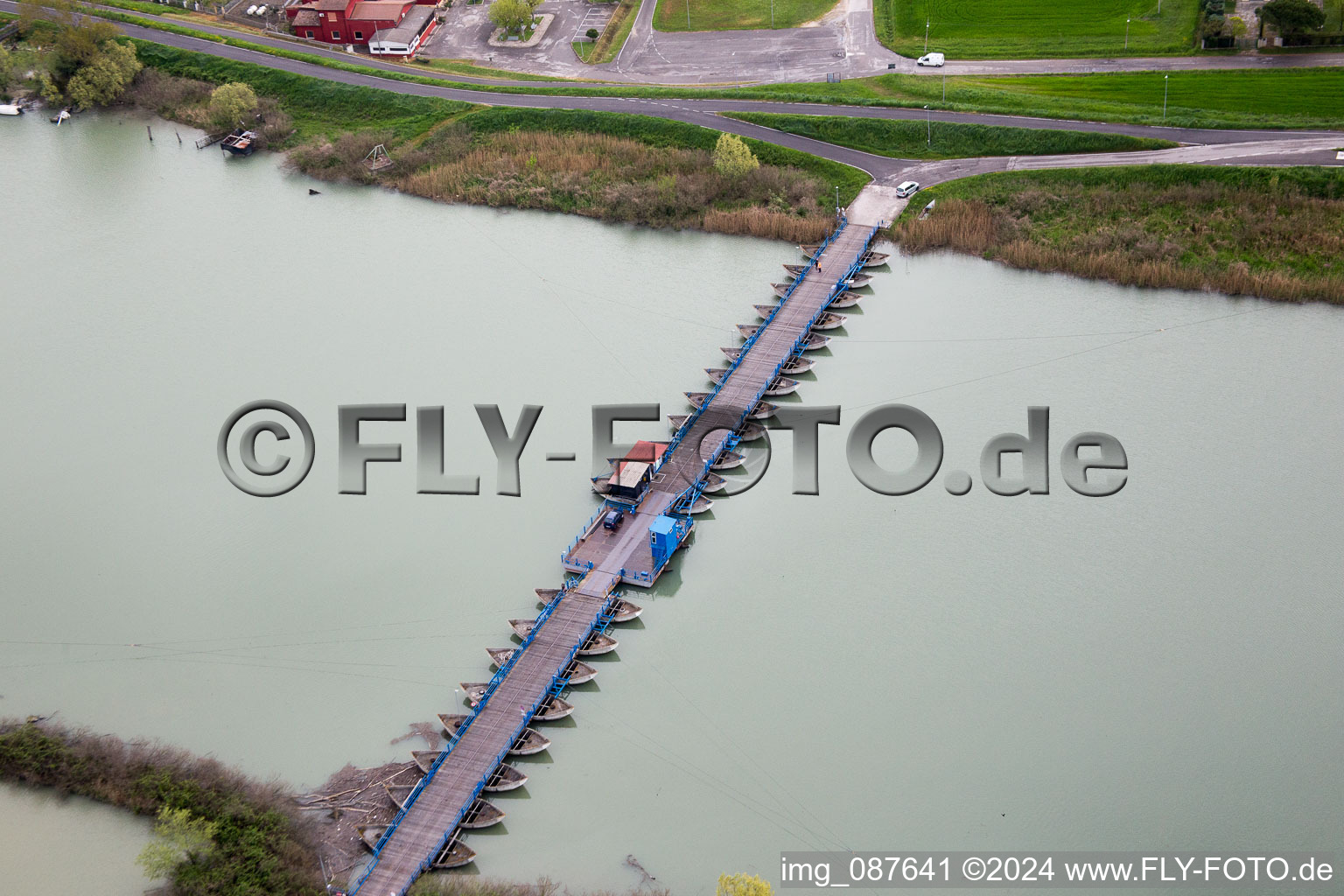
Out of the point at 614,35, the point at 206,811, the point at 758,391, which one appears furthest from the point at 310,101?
the point at 206,811

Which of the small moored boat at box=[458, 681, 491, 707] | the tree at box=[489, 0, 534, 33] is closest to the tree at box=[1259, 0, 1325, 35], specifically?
the tree at box=[489, 0, 534, 33]

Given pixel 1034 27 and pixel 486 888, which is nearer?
pixel 486 888

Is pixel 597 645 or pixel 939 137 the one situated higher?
pixel 939 137

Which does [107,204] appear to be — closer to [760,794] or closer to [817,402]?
[817,402]

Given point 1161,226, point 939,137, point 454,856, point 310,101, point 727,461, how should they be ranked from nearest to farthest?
point 454,856
point 727,461
point 1161,226
point 939,137
point 310,101

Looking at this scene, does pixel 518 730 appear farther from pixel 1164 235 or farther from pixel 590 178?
pixel 1164 235

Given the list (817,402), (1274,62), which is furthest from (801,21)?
(817,402)
